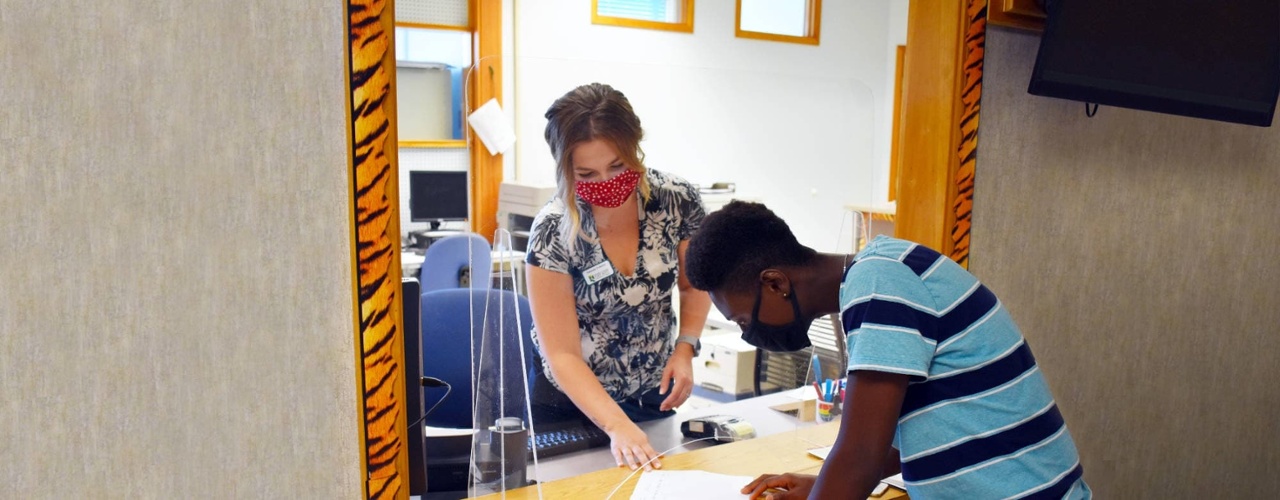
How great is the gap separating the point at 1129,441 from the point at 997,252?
0.76 m

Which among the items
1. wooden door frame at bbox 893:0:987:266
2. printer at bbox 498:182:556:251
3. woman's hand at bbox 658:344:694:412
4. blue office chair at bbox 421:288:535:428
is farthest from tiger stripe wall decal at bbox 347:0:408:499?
wooden door frame at bbox 893:0:987:266

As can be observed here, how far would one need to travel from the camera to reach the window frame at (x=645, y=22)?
2049mm

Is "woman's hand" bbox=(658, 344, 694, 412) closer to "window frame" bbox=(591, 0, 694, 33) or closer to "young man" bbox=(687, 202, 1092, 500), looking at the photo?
"young man" bbox=(687, 202, 1092, 500)

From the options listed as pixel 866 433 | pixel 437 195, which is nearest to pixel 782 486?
pixel 866 433

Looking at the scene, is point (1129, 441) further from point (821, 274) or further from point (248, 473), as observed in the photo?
point (248, 473)

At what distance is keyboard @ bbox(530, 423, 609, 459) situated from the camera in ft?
5.54

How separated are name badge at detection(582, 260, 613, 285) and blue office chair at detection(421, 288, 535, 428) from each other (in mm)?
133

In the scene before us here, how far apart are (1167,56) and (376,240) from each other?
5.19 ft

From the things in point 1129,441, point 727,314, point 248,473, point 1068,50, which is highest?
point 1068,50

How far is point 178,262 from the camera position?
107 cm

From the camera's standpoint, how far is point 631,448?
1.67 m

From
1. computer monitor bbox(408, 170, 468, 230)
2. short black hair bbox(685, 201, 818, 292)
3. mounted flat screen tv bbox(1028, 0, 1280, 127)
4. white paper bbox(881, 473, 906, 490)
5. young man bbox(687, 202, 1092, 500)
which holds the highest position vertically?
mounted flat screen tv bbox(1028, 0, 1280, 127)

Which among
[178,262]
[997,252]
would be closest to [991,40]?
[997,252]

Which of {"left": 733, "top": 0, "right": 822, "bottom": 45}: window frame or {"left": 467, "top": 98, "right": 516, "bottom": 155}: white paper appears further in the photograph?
{"left": 733, "top": 0, "right": 822, "bottom": 45}: window frame
